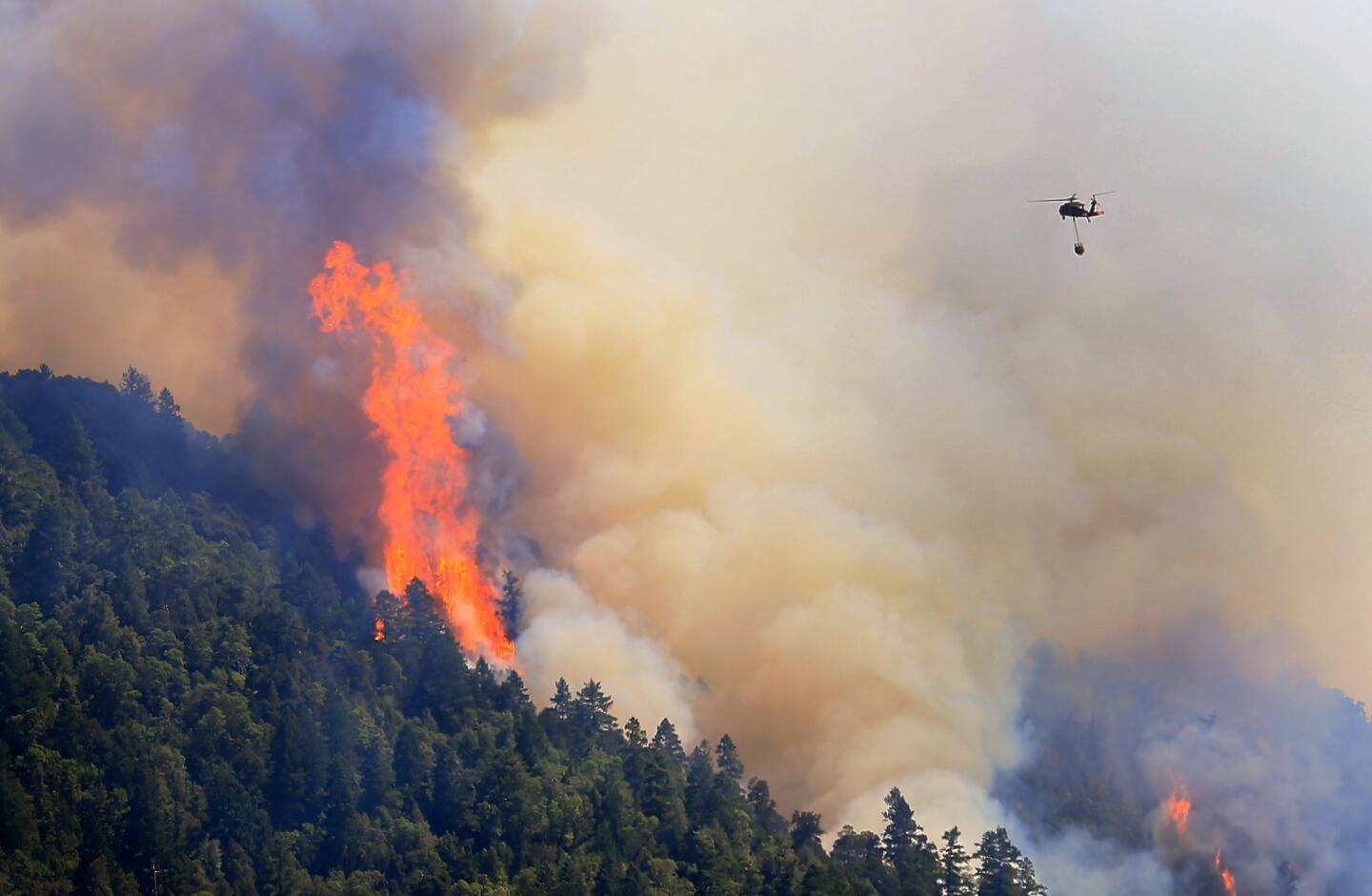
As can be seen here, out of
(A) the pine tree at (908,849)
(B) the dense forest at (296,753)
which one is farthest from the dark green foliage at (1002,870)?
(A) the pine tree at (908,849)

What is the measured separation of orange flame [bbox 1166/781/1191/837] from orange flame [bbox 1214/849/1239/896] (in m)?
2.98

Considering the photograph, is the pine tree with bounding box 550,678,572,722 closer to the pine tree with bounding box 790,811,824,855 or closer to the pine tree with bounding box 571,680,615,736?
the pine tree with bounding box 571,680,615,736

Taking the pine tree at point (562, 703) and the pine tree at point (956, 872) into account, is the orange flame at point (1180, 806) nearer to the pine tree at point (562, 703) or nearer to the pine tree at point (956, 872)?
the pine tree at point (956, 872)

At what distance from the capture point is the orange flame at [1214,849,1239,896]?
6752 inches

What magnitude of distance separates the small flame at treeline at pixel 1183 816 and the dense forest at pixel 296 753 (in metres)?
Result: 24.2

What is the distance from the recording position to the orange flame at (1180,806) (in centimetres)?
17412

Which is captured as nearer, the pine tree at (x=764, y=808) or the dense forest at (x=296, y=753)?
the dense forest at (x=296, y=753)

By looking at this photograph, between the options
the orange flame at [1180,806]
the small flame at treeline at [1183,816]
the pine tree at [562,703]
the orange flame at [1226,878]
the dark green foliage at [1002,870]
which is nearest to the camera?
the dark green foliage at [1002,870]

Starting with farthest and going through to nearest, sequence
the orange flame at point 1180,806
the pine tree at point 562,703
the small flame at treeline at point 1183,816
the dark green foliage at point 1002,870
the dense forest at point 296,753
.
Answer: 1. the orange flame at point 1180,806
2. the small flame at treeline at point 1183,816
3. the pine tree at point 562,703
4. the dark green foliage at point 1002,870
5. the dense forest at point 296,753

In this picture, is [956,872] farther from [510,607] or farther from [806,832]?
[510,607]

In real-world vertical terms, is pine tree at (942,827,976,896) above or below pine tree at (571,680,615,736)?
below

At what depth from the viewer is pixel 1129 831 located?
172m

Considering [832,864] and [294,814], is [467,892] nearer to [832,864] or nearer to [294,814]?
[294,814]

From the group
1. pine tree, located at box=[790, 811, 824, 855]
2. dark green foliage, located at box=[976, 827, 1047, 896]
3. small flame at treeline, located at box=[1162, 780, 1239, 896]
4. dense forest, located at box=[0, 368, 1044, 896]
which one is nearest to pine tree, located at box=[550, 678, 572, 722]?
dense forest, located at box=[0, 368, 1044, 896]
